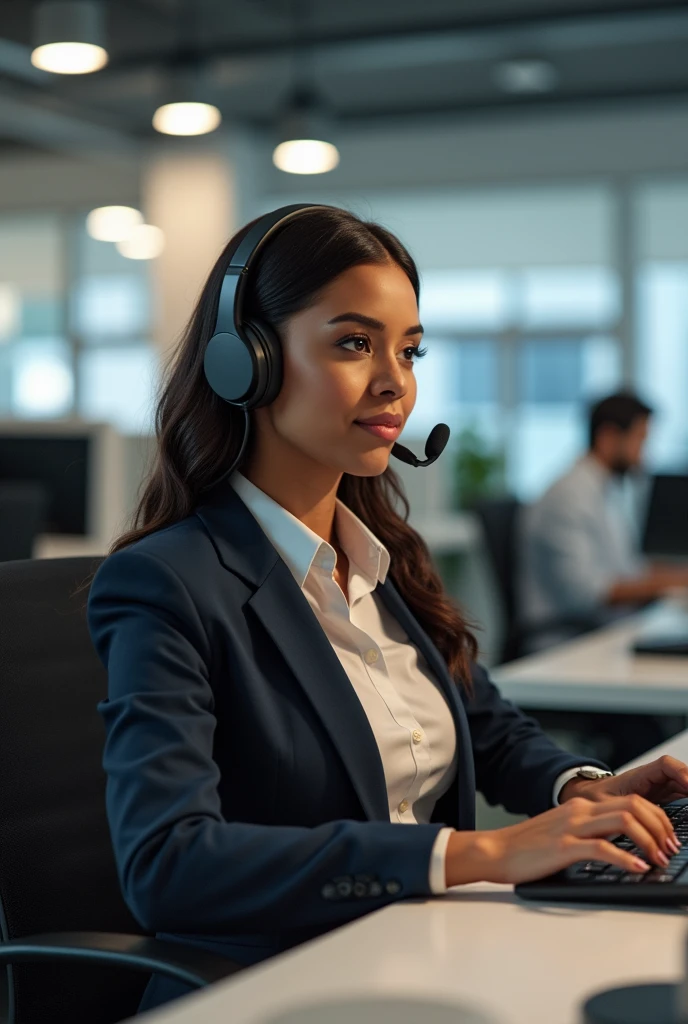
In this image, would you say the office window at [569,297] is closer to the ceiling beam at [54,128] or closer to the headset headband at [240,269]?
the ceiling beam at [54,128]

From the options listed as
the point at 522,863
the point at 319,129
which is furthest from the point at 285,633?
the point at 319,129

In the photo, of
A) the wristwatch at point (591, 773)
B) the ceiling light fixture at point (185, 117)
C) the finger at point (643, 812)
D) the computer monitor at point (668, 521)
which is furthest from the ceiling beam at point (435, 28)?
the finger at point (643, 812)

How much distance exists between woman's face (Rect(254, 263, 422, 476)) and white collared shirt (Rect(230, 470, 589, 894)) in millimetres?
84

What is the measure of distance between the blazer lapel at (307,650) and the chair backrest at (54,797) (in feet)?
0.74

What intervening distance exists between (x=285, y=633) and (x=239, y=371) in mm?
260

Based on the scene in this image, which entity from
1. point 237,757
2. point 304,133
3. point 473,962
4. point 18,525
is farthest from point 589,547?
point 473,962

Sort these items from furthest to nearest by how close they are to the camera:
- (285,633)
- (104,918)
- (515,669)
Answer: (515,669) → (104,918) → (285,633)

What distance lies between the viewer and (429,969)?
0.86 m

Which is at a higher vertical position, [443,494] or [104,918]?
[443,494]

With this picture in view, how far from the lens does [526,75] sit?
6902mm

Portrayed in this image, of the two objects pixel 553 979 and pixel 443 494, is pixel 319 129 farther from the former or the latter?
pixel 553 979

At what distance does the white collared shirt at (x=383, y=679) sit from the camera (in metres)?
1.27

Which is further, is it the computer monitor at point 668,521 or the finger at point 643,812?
the computer monitor at point 668,521

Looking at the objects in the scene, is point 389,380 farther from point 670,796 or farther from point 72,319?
point 72,319
